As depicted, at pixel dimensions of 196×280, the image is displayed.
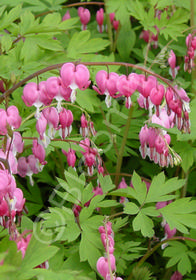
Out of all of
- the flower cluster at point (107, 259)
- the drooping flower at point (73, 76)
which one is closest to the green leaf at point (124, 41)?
the drooping flower at point (73, 76)

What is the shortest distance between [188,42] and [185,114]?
2.30 ft

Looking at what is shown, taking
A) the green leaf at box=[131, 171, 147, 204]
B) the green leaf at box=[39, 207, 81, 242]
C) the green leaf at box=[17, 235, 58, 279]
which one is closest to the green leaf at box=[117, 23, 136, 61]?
the green leaf at box=[131, 171, 147, 204]

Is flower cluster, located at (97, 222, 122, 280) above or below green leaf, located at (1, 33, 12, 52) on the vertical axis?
below

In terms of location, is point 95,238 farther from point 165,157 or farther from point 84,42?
point 84,42

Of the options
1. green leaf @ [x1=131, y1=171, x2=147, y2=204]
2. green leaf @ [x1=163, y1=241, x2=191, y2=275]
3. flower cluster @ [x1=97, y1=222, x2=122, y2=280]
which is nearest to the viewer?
flower cluster @ [x1=97, y1=222, x2=122, y2=280]

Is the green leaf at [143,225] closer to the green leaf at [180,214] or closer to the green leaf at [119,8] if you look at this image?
the green leaf at [180,214]

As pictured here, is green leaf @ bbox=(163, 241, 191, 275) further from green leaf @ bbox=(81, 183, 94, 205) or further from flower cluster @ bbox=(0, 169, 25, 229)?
flower cluster @ bbox=(0, 169, 25, 229)

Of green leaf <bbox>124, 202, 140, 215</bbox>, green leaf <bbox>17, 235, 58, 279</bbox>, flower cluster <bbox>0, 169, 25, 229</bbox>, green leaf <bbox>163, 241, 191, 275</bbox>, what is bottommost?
→ green leaf <bbox>163, 241, 191, 275</bbox>

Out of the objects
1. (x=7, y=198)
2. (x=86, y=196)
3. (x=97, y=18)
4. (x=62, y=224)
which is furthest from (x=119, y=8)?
(x=7, y=198)

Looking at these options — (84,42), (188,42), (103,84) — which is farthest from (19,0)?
(103,84)

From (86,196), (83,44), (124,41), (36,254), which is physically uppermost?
(83,44)

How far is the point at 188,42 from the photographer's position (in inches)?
83.4

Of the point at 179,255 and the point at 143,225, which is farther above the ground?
the point at 143,225

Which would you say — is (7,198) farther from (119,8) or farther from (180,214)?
(119,8)
